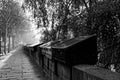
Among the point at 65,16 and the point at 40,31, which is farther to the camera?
the point at 40,31

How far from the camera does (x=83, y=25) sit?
15.6 feet

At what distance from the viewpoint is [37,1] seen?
8.48 m

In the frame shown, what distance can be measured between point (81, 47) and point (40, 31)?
769 cm

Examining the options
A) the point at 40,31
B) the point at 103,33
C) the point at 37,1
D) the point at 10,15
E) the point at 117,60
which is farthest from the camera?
the point at 10,15

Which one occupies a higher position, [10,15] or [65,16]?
[10,15]

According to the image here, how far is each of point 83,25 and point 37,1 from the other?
171 inches

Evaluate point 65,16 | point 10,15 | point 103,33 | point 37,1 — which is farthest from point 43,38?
point 10,15

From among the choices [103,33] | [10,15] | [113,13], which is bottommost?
[103,33]

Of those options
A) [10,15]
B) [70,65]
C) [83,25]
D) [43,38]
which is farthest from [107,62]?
[10,15]

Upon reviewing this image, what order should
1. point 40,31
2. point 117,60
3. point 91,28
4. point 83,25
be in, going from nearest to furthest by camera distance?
point 117,60 < point 91,28 < point 83,25 < point 40,31

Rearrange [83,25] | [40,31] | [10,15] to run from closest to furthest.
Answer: [83,25] → [40,31] → [10,15]

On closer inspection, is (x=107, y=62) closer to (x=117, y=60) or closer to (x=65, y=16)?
(x=117, y=60)

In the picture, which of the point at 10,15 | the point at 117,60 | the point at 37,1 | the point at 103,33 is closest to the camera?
the point at 117,60

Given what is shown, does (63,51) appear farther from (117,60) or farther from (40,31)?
(40,31)
